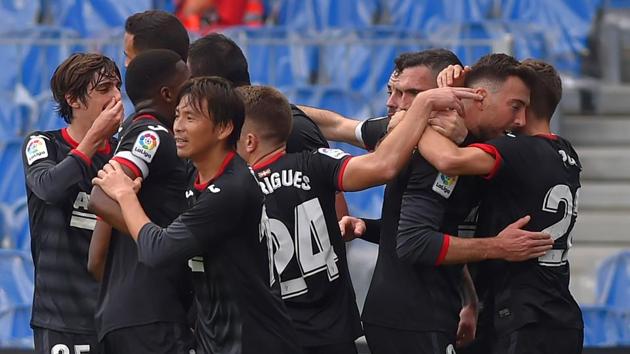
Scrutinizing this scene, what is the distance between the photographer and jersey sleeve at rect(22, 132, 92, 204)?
5.23m

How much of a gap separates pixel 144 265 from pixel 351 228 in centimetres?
113

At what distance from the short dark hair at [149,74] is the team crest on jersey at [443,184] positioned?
111 centimetres

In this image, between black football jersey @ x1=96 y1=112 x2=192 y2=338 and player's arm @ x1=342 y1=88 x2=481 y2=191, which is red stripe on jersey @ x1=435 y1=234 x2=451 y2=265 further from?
black football jersey @ x1=96 y1=112 x2=192 y2=338

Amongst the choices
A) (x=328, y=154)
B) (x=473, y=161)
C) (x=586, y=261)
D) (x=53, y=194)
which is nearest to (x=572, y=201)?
(x=473, y=161)

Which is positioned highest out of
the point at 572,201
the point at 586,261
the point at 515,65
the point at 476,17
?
the point at 515,65

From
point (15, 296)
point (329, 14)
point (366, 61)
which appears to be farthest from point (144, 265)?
point (329, 14)

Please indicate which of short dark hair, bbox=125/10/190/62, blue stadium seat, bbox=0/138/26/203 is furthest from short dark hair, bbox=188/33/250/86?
blue stadium seat, bbox=0/138/26/203

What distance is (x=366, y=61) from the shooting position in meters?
10.2

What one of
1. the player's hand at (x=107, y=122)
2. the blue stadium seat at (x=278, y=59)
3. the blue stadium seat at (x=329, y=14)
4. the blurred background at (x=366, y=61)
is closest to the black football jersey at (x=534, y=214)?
the player's hand at (x=107, y=122)

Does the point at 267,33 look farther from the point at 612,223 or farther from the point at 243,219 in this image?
the point at 243,219

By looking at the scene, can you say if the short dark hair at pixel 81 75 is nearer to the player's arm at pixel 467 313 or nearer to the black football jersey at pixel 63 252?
the black football jersey at pixel 63 252

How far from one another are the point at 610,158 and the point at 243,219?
7.13m

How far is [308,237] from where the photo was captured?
5305 millimetres

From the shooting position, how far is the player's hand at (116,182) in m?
4.80
